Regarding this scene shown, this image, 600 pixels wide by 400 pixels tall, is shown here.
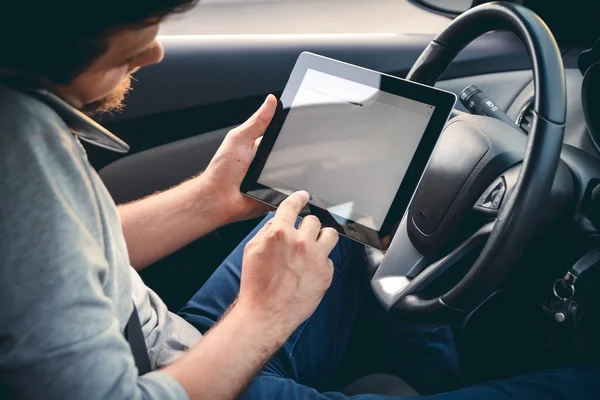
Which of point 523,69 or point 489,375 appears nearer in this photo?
point 489,375

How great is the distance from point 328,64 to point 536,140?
370 mm

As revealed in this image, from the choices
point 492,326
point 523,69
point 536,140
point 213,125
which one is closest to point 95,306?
point 536,140

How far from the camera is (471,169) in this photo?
37.7 inches

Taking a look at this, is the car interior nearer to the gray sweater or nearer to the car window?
the car window

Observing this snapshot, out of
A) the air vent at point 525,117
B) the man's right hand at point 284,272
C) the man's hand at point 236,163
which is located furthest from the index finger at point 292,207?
the air vent at point 525,117

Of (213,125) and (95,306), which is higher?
(95,306)

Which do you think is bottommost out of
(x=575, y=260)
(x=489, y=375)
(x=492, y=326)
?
(x=489, y=375)

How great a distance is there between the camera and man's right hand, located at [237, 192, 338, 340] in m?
0.82

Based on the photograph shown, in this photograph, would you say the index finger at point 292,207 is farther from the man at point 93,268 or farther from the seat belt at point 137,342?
the seat belt at point 137,342

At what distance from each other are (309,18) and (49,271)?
152 cm

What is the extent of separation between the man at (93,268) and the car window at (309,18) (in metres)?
0.90

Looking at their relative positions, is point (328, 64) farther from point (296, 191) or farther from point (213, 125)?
point (213, 125)

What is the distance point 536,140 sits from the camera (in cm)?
74

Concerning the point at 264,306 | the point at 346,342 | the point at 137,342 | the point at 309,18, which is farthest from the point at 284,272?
the point at 309,18
